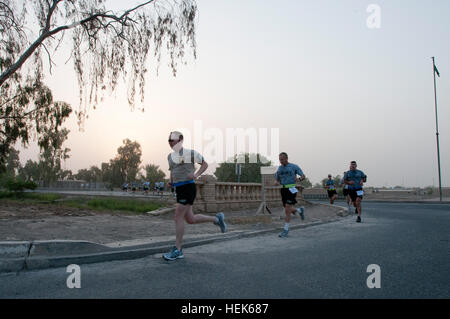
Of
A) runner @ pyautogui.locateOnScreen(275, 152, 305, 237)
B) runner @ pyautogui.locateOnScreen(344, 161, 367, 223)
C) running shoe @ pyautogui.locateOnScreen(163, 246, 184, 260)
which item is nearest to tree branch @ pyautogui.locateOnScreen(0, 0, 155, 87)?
runner @ pyautogui.locateOnScreen(275, 152, 305, 237)

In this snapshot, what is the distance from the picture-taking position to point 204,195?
14.3 meters

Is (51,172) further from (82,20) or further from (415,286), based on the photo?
(415,286)

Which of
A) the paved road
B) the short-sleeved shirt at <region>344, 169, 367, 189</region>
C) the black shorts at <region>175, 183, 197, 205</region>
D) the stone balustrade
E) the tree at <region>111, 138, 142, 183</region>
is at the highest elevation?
the tree at <region>111, 138, 142, 183</region>

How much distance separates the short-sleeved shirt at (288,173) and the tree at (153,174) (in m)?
101

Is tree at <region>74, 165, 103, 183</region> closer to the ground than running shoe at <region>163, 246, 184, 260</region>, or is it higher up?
higher up

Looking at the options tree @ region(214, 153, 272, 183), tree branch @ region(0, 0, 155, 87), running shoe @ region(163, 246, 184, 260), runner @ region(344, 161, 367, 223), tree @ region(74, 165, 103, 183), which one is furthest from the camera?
tree @ region(74, 165, 103, 183)

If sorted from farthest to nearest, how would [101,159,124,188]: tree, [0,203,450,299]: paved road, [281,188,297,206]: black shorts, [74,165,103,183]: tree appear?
[74,165,103,183]: tree → [101,159,124,188]: tree → [281,188,297,206]: black shorts → [0,203,450,299]: paved road

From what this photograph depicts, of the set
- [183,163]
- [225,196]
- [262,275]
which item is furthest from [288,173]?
[225,196]

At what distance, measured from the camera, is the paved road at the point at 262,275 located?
3479 mm

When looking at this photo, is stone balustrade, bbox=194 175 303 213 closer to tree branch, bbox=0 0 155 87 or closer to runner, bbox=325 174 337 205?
runner, bbox=325 174 337 205

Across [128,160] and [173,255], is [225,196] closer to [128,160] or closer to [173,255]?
[173,255]

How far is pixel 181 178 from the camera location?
5348mm

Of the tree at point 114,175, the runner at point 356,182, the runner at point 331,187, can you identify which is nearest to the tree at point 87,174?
the tree at point 114,175

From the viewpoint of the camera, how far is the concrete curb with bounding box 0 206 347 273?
476cm
